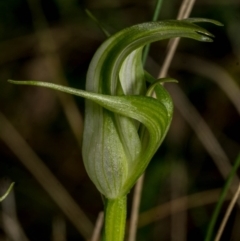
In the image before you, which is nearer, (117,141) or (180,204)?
(117,141)

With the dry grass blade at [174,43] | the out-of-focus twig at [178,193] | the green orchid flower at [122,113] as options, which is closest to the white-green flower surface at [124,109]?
the green orchid flower at [122,113]

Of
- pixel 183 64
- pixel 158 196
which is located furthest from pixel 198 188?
pixel 183 64

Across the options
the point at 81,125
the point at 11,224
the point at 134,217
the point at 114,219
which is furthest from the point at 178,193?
the point at 114,219

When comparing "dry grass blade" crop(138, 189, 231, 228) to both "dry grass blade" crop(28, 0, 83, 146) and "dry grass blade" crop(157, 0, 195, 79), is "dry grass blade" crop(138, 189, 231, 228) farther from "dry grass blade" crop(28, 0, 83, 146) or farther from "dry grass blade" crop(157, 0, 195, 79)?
"dry grass blade" crop(157, 0, 195, 79)

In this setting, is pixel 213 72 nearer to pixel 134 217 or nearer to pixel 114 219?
pixel 134 217

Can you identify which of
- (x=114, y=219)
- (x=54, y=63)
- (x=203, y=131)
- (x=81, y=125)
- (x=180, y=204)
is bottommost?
(x=114, y=219)
